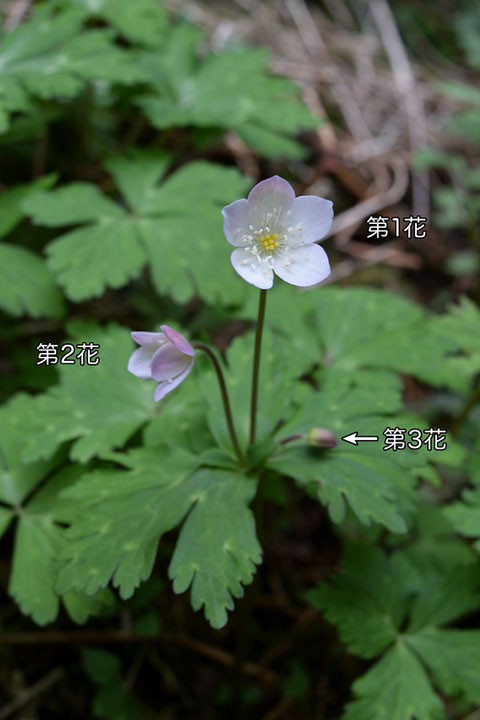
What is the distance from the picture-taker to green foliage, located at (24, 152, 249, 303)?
2.69 m

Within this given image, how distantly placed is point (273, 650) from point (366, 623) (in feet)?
1.98

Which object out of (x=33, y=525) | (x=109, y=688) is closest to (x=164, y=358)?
(x=33, y=525)

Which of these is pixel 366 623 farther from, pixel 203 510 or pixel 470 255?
pixel 470 255

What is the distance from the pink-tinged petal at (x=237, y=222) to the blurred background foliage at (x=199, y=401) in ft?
1.79

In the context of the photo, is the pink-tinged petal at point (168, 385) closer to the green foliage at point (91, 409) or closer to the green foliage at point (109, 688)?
the green foliage at point (91, 409)

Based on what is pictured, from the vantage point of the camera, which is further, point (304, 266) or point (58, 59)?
point (58, 59)

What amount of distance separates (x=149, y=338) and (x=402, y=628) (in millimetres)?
1682

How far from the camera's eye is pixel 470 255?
14.5ft

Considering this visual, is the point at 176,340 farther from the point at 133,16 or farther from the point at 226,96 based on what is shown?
the point at 133,16

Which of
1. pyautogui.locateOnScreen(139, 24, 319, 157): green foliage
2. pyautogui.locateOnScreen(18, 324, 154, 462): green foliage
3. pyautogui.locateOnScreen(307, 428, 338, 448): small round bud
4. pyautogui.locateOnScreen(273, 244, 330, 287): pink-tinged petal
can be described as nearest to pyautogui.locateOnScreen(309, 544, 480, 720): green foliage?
pyautogui.locateOnScreen(307, 428, 338, 448): small round bud

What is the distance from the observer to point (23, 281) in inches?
109

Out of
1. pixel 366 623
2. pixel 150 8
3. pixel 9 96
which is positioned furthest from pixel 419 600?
pixel 150 8

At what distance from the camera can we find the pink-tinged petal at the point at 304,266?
159cm

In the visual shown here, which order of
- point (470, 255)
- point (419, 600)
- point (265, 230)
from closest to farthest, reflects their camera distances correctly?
point (265, 230)
point (419, 600)
point (470, 255)
